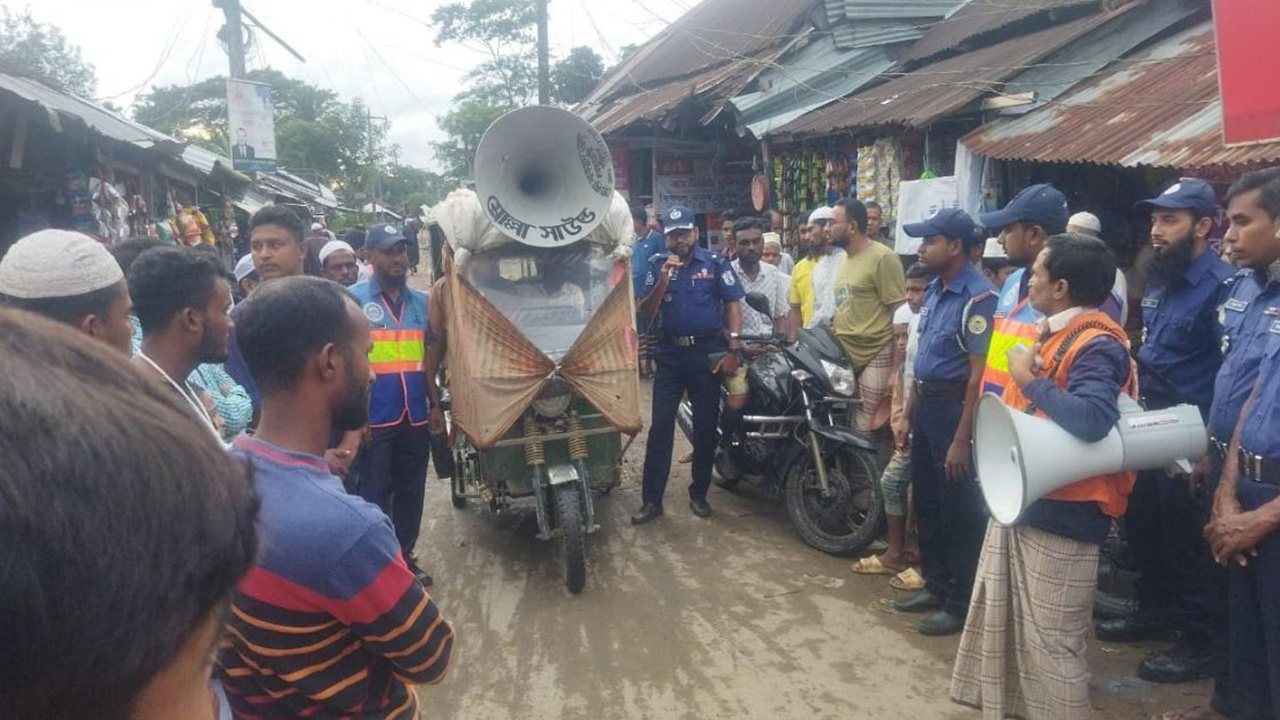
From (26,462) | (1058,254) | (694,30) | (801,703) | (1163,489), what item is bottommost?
(801,703)

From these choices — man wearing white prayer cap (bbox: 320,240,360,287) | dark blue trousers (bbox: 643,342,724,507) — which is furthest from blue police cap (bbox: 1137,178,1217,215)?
man wearing white prayer cap (bbox: 320,240,360,287)

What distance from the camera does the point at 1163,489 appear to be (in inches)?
138

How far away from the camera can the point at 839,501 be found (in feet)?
15.0

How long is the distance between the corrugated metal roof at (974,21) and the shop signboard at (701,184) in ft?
10.0

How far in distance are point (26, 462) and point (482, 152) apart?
4141mm

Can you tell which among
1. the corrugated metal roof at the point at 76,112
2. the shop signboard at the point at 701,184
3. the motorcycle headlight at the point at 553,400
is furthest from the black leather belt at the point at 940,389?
the shop signboard at the point at 701,184

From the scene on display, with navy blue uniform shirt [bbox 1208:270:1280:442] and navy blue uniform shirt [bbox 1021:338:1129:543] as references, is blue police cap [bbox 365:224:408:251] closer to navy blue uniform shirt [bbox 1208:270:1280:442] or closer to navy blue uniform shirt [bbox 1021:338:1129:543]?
navy blue uniform shirt [bbox 1021:338:1129:543]

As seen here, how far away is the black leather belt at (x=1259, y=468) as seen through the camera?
242cm

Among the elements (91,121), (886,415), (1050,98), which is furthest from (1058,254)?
(91,121)

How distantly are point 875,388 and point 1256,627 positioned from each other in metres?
2.41

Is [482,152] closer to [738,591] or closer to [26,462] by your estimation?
[738,591]

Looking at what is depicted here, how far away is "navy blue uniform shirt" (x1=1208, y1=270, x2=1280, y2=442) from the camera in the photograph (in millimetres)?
2652

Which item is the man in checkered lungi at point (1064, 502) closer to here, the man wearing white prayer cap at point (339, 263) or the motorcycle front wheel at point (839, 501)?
the motorcycle front wheel at point (839, 501)

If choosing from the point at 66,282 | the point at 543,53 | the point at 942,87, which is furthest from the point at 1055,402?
the point at 543,53
